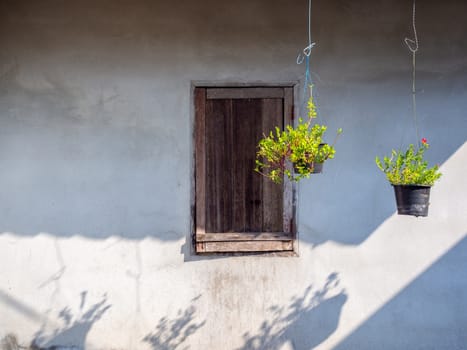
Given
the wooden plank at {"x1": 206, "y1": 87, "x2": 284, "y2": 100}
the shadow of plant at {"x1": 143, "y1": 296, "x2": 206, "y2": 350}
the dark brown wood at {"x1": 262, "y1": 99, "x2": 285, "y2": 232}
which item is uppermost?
the wooden plank at {"x1": 206, "y1": 87, "x2": 284, "y2": 100}

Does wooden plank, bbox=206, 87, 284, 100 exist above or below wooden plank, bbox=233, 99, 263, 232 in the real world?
above

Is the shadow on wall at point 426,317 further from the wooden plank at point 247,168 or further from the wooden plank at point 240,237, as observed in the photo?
the wooden plank at point 247,168

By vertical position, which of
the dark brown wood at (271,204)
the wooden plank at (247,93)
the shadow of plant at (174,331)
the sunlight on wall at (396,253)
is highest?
the wooden plank at (247,93)

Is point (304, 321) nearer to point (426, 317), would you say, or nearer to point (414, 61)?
point (426, 317)

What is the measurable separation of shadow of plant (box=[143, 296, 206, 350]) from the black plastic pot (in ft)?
5.37

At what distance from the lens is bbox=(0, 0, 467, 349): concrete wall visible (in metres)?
3.46

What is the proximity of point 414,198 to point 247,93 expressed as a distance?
55.1 inches

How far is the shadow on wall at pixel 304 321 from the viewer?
346 cm

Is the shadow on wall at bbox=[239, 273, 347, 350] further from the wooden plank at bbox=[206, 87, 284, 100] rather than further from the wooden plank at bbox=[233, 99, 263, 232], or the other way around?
the wooden plank at bbox=[206, 87, 284, 100]

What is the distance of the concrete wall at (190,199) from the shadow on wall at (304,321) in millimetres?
11

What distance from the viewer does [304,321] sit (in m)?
3.47

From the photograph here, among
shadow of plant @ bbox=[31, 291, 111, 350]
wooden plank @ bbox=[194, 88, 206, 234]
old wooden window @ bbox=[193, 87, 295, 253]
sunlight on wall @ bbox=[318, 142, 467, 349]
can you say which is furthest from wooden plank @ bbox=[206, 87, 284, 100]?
shadow of plant @ bbox=[31, 291, 111, 350]

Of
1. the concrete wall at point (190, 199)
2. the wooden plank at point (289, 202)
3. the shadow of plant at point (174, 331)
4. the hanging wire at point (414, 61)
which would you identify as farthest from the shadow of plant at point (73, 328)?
the hanging wire at point (414, 61)

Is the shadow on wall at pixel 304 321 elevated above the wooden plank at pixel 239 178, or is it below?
below
